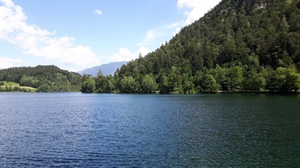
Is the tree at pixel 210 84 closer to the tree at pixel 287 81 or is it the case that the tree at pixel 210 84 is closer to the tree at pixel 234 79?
the tree at pixel 234 79

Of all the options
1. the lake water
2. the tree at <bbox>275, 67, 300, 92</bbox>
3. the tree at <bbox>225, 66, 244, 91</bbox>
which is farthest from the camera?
the tree at <bbox>225, 66, 244, 91</bbox>

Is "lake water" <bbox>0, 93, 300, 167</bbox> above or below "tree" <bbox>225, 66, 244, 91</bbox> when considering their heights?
below

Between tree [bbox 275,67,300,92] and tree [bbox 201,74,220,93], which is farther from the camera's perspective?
tree [bbox 201,74,220,93]

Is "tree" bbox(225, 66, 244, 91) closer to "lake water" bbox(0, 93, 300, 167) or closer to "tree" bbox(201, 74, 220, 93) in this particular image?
"tree" bbox(201, 74, 220, 93)

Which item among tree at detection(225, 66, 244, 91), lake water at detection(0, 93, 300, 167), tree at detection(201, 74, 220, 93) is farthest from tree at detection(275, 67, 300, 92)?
lake water at detection(0, 93, 300, 167)

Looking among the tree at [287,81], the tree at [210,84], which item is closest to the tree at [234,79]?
the tree at [210,84]

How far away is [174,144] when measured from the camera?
3541cm

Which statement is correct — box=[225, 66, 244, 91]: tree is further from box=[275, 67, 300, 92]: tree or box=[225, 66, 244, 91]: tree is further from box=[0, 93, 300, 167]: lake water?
box=[0, 93, 300, 167]: lake water

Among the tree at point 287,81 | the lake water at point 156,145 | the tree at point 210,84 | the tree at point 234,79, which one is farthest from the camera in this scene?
the tree at point 210,84

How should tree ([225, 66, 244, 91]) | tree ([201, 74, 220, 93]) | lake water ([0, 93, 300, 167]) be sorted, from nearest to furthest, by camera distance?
lake water ([0, 93, 300, 167]) → tree ([225, 66, 244, 91]) → tree ([201, 74, 220, 93])

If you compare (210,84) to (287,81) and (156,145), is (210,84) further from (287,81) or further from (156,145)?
(156,145)

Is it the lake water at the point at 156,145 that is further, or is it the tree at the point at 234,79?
the tree at the point at 234,79

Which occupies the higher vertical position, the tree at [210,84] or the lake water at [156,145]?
the tree at [210,84]

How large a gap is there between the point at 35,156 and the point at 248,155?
26.1m
